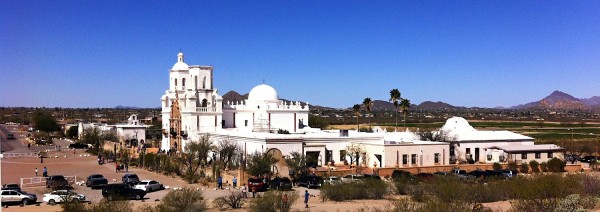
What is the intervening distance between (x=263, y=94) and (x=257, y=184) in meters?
22.3

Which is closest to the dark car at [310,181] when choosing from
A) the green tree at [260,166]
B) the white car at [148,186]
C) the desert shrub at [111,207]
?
the green tree at [260,166]

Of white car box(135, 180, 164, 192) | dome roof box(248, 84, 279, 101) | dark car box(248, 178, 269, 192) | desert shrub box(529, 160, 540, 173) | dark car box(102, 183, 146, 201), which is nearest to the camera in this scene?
dark car box(102, 183, 146, 201)

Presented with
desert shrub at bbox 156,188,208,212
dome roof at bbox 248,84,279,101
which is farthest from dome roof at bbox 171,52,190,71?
desert shrub at bbox 156,188,208,212

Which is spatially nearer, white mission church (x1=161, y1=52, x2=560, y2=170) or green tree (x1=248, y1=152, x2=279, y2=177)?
green tree (x1=248, y1=152, x2=279, y2=177)

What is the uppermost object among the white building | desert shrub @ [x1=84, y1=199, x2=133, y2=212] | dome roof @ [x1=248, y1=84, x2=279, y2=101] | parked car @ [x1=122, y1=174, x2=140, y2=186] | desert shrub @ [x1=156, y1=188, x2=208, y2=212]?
dome roof @ [x1=248, y1=84, x2=279, y2=101]

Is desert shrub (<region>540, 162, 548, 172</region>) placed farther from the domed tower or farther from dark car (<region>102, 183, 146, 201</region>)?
dark car (<region>102, 183, 146, 201</region>)

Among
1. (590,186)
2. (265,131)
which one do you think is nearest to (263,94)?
(265,131)

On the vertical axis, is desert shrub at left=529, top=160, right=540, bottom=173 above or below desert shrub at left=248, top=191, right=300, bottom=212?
below

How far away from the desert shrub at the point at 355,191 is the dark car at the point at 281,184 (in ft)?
10.3

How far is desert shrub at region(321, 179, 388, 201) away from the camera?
89.0ft

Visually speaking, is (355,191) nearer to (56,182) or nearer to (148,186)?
(148,186)

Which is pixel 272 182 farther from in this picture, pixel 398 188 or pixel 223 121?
pixel 223 121

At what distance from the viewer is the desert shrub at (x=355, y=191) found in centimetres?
2712

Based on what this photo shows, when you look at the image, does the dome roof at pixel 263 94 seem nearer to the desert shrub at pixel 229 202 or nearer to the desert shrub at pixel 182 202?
the desert shrub at pixel 229 202
